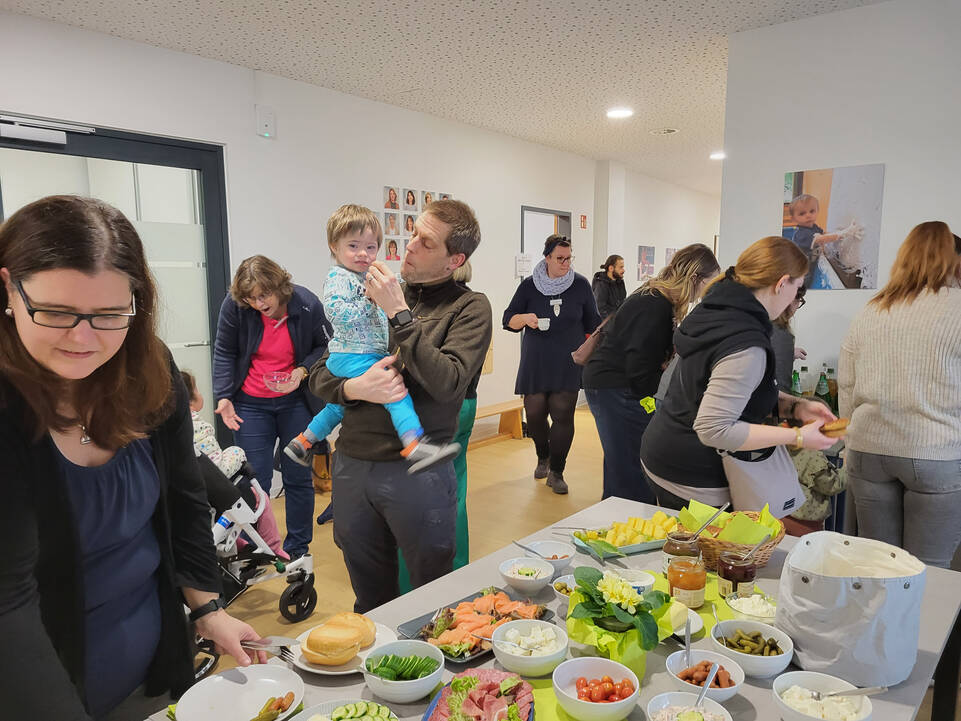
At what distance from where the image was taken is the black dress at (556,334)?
A: 4320 millimetres

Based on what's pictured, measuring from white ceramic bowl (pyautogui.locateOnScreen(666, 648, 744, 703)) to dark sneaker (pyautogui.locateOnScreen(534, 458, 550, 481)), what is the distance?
354 centimetres

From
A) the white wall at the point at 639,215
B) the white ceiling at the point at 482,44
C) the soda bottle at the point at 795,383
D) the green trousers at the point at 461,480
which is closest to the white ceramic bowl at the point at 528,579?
the green trousers at the point at 461,480

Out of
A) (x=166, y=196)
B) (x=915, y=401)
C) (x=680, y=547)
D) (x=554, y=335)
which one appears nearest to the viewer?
(x=680, y=547)

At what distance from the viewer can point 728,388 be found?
1737mm

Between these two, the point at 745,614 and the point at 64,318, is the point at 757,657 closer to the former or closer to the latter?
the point at 745,614

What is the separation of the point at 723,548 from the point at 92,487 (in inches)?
51.0

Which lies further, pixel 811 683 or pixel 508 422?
pixel 508 422

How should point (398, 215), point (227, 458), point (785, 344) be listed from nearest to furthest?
point (227, 458) < point (785, 344) < point (398, 215)

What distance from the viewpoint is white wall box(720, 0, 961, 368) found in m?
2.78

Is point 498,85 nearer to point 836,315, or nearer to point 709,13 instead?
point 709,13

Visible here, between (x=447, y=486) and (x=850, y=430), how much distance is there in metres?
1.46

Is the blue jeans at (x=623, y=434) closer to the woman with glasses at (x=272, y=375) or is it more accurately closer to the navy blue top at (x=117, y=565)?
the woman with glasses at (x=272, y=375)

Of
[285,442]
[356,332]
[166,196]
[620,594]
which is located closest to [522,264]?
[166,196]

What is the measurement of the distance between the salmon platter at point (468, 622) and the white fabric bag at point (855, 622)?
18.4 inches
